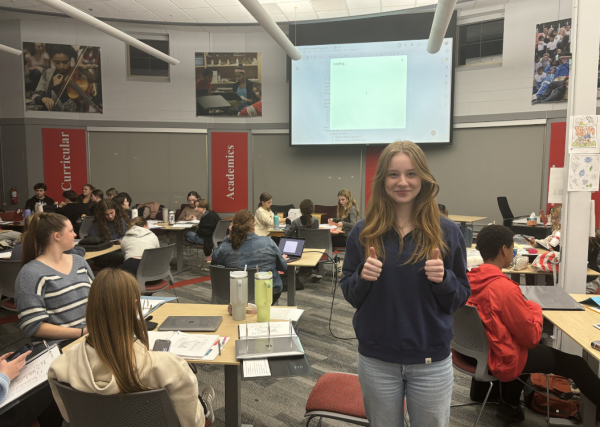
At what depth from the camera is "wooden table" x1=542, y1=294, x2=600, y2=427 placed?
2.10m

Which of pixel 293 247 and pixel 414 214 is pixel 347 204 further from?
pixel 414 214

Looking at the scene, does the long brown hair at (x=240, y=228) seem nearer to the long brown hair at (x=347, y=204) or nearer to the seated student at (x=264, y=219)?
the seated student at (x=264, y=219)

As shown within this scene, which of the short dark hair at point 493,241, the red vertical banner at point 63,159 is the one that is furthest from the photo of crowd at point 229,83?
the short dark hair at point 493,241

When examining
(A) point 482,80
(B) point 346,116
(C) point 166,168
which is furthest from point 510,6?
(C) point 166,168

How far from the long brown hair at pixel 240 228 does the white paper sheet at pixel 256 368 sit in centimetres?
168

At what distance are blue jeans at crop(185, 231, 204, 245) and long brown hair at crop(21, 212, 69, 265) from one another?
13.9ft

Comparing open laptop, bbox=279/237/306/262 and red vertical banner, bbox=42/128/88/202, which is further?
red vertical banner, bbox=42/128/88/202

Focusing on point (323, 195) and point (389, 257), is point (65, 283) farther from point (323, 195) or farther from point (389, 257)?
point (323, 195)

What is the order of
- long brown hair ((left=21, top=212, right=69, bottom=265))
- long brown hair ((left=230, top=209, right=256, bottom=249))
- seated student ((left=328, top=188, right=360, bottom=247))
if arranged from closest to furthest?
long brown hair ((left=21, top=212, right=69, bottom=265)) < long brown hair ((left=230, top=209, right=256, bottom=249)) < seated student ((left=328, top=188, right=360, bottom=247))

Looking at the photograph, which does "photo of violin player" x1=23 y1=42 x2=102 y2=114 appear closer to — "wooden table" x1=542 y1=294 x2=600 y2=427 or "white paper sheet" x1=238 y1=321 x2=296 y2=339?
"white paper sheet" x1=238 y1=321 x2=296 y2=339

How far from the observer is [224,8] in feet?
27.6

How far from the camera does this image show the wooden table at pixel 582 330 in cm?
210

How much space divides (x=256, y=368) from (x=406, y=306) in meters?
0.71

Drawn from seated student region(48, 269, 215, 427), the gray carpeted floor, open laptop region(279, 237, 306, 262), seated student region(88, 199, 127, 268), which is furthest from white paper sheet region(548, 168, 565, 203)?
seated student region(88, 199, 127, 268)
